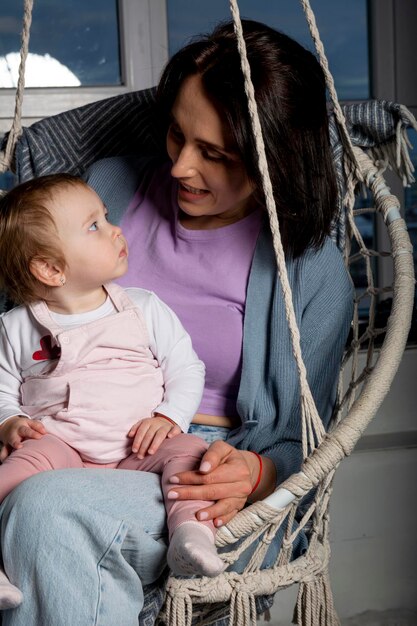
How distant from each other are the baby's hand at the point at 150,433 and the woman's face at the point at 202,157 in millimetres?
340

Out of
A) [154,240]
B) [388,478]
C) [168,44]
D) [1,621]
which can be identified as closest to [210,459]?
[1,621]

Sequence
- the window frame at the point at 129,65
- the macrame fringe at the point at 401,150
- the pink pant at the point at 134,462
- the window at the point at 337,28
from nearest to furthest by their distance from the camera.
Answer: the pink pant at the point at 134,462, the macrame fringe at the point at 401,150, the window frame at the point at 129,65, the window at the point at 337,28

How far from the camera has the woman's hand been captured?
3.74ft

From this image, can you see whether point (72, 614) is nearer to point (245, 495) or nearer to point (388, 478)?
point (245, 495)

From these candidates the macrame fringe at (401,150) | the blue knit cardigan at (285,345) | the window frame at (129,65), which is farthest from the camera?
the window frame at (129,65)

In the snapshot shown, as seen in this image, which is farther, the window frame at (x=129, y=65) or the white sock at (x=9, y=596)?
the window frame at (x=129, y=65)

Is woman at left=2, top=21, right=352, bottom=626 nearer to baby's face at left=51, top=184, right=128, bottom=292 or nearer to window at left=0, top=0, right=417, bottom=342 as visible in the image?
baby's face at left=51, top=184, right=128, bottom=292

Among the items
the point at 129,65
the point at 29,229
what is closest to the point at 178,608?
the point at 29,229

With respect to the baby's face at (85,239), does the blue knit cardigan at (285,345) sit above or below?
below

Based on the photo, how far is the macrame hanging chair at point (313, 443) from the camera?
117cm

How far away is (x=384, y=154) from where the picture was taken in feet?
5.24

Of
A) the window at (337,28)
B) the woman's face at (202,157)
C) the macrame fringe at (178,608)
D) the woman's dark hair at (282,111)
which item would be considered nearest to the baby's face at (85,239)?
the woman's face at (202,157)

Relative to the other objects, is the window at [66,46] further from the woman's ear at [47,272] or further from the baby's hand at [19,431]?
the baby's hand at [19,431]

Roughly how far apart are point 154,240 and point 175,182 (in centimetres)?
12
